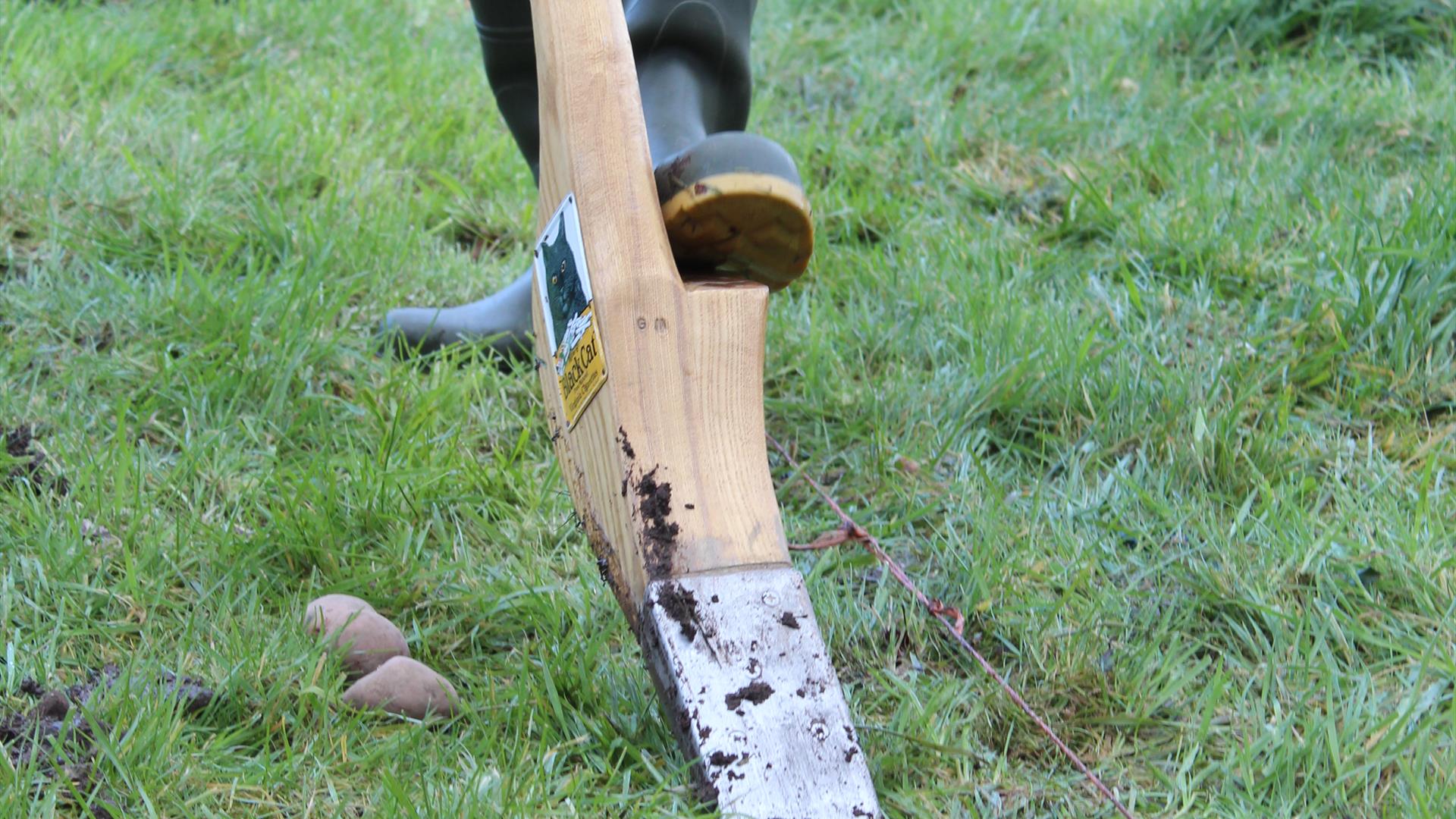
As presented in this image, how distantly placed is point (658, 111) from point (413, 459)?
59cm

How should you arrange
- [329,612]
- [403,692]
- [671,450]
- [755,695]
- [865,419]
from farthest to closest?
[865,419], [329,612], [403,692], [671,450], [755,695]

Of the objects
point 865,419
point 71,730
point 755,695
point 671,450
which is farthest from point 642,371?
point 865,419

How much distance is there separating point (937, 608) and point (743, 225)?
19.8 inches

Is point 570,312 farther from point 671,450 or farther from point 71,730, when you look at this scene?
point 71,730

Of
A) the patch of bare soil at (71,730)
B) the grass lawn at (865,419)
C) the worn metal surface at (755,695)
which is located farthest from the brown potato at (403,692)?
the worn metal surface at (755,695)

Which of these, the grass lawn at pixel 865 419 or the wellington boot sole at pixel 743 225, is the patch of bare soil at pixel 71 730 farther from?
the wellington boot sole at pixel 743 225

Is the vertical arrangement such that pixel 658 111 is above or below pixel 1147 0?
above

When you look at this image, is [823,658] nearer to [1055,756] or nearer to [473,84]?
[1055,756]

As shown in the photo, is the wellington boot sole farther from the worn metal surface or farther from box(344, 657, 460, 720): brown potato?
box(344, 657, 460, 720): brown potato

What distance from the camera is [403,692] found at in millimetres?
1343

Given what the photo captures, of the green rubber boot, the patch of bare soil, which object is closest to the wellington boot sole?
the green rubber boot

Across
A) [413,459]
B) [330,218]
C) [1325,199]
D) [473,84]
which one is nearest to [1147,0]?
[1325,199]

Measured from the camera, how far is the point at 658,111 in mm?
1589

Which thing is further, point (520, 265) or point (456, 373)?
point (520, 265)
